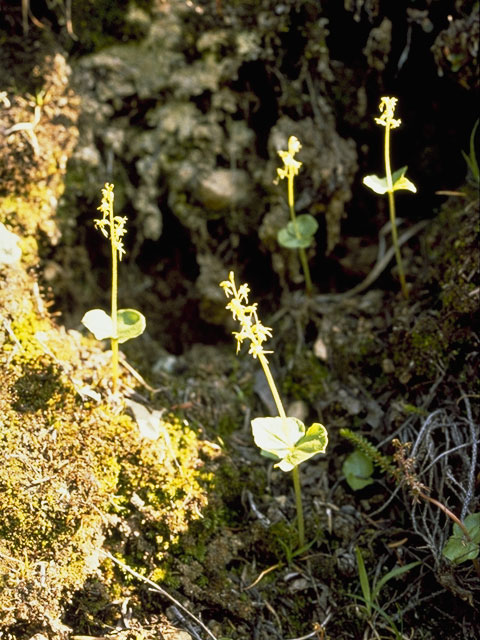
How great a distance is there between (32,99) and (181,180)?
0.84 m

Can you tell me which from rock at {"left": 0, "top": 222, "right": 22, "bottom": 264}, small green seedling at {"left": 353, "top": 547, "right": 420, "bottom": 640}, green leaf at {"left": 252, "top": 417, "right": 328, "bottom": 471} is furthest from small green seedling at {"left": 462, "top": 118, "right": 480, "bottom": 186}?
rock at {"left": 0, "top": 222, "right": 22, "bottom": 264}

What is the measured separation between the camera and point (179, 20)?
127 inches

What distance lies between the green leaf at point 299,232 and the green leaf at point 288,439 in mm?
1034

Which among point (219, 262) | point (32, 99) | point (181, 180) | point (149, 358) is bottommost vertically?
point (149, 358)

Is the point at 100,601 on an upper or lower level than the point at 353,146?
lower

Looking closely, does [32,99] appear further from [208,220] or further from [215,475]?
[215,475]

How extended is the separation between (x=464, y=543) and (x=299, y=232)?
5.27 ft

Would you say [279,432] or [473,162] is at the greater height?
[473,162]

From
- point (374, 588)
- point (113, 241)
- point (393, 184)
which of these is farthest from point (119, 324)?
point (374, 588)

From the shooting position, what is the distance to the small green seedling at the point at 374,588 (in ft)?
7.16

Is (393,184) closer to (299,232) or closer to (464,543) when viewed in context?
(299,232)

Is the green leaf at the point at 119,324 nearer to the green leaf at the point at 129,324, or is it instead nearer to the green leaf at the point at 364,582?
the green leaf at the point at 129,324

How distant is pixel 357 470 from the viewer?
2557 millimetres

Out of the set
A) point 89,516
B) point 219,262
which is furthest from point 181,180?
point 89,516
